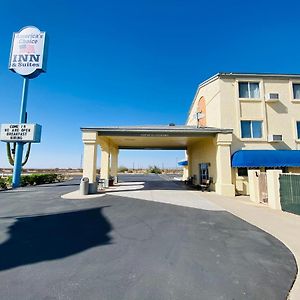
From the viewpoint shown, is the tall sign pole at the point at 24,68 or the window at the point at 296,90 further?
the tall sign pole at the point at 24,68

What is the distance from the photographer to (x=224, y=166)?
630 inches

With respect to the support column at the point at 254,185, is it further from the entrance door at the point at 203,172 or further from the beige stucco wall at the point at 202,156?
the entrance door at the point at 203,172

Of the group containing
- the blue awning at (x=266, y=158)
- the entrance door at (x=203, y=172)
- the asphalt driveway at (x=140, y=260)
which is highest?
the blue awning at (x=266, y=158)

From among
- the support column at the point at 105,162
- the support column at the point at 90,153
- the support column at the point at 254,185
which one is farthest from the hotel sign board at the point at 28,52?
the support column at the point at 254,185

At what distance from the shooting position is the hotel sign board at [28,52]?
22.9 meters

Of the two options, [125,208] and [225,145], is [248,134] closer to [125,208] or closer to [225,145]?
[225,145]

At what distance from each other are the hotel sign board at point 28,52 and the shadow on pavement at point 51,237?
2020cm

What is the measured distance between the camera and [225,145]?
16.2 meters

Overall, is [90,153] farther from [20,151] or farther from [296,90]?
[296,90]

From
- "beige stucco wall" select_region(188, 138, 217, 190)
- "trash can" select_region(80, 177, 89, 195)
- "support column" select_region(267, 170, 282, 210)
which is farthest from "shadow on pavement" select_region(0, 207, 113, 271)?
"beige stucco wall" select_region(188, 138, 217, 190)

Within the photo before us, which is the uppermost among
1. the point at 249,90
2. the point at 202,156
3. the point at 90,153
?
the point at 249,90

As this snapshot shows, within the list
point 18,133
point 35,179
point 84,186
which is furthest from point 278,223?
point 35,179

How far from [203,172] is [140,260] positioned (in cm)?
1732

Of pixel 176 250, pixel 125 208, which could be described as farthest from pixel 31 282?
pixel 125 208
